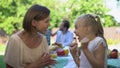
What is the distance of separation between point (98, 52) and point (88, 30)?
0.54 feet

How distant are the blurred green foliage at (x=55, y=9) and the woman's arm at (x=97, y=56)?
11.9 metres

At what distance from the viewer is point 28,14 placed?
1656mm

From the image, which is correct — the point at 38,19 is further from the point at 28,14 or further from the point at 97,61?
the point at 97,61

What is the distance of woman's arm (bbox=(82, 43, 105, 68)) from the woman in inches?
8.1

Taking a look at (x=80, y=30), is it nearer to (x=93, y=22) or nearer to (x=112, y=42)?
(x=93, y=22)

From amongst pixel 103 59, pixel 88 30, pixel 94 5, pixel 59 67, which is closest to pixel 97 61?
pixel 103 59

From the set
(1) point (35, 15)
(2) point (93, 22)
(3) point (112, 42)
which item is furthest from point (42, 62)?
(3) point (112, 42)

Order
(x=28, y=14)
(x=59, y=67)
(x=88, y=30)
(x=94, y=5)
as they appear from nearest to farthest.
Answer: (x=28, y=14) → (x=88, y=30) → (x=59, y=67) → (x=94, y=5)

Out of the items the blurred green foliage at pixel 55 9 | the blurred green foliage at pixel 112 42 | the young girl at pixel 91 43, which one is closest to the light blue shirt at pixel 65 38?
the young girl at pixel 91 43

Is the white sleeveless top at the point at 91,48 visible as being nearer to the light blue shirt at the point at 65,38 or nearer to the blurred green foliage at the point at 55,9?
the light blue shirt at the point at 65,38

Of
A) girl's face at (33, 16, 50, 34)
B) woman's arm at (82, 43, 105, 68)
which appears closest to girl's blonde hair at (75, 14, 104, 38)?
woman's arm at (82, 43, 105, 68)

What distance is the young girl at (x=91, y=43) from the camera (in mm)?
1768

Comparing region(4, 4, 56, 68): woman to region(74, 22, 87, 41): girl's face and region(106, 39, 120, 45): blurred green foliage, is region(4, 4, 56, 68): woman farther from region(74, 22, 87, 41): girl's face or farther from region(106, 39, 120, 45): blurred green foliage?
region(106, 39, 120, 45): blurred green foliage

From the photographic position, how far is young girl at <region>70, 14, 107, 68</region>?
5.80ft
